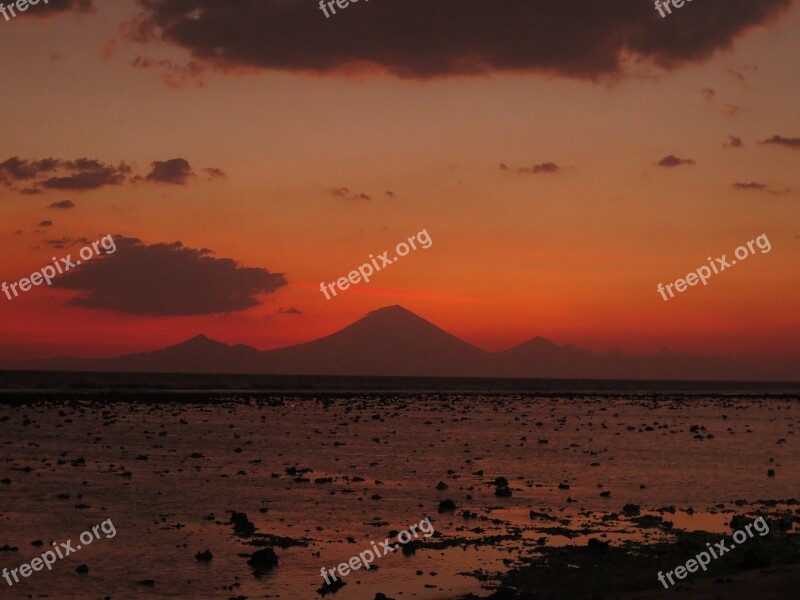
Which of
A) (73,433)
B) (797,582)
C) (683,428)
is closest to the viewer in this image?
(797,582)

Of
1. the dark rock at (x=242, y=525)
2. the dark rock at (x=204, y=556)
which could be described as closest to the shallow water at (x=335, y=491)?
the dark rock at (x=204, y=556)

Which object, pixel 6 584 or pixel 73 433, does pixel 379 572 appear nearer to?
pixel 6 584

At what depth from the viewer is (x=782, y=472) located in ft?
135

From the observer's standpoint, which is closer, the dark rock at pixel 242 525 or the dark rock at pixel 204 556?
the dark rock at pixel 204 556

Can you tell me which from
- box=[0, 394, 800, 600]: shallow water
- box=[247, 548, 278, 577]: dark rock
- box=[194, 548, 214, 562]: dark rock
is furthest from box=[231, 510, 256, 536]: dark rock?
box=[247, 548, 278, 577]: dark rock

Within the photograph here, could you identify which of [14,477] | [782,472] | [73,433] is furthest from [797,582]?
[73,433]

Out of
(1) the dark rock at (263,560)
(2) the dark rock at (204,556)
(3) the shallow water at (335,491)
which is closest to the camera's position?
(3) the shallow water at (335,491)

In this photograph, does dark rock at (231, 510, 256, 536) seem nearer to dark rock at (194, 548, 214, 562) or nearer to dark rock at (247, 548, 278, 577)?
dark rock at (194, 548, 214, 562)

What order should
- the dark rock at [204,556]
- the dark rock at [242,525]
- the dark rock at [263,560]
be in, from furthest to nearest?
the dark rock at [242,525], the dark rock at [204,556], the dark rock at [263,560]

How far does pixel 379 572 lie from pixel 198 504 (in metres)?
11.0

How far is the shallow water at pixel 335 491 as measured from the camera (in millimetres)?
20969

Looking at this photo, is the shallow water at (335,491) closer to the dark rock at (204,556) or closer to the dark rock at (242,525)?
the dark rock at (204,556)

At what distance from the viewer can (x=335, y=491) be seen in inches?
1309

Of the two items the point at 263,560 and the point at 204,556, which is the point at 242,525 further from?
the point at 263,560
